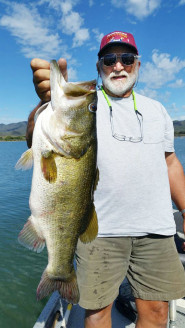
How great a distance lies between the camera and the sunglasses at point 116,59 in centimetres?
305

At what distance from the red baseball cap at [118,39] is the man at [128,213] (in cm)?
1

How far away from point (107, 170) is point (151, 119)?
0.85 meters

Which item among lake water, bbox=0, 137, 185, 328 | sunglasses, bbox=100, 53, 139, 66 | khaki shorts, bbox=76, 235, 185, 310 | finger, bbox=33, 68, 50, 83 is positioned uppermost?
sunglasses, bbox=100, 53, 139, 66

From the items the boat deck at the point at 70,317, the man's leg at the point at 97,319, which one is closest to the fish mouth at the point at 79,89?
the man's leg at the point at 97,319

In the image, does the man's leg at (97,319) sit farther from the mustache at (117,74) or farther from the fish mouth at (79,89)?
the mustache at (117,74)

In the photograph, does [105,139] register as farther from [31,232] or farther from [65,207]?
[31,232]

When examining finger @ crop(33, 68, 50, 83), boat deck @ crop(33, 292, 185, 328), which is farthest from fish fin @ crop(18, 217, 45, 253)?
boat deck @ crop(33, 292, 185, 328)

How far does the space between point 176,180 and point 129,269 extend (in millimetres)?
1247

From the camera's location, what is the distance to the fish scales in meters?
2.07

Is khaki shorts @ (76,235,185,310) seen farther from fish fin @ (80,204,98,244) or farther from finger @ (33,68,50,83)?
finger @ (33,68,50,83)

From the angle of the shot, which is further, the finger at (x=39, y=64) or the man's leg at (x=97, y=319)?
the man's leg at (x=97, y=319)

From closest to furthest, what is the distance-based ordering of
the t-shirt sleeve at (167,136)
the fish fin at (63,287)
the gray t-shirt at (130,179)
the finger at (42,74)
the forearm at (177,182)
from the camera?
the finger at (42,74) → the fish fin at (63,287) → the gray t-shirt at (130,179) → the t-shirt sleeve at (167,136) → the forearm at (177,182)

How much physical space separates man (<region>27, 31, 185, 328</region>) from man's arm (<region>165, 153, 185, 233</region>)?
0.47m

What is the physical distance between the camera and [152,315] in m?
2.85
